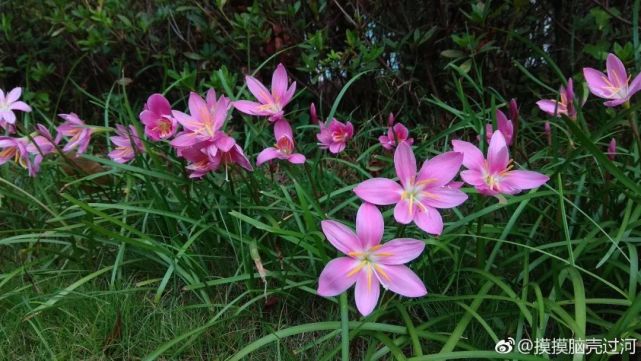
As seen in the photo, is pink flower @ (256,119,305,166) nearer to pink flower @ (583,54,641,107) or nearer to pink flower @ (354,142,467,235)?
pink flower @ (354,142,467,235)

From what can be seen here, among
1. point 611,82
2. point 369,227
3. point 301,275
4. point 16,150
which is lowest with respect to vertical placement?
point 301,275

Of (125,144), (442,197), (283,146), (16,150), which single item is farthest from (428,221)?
(16,150)

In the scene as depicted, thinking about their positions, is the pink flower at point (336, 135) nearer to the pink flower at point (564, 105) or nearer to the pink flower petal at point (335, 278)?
the pink flower at point (564, 105)

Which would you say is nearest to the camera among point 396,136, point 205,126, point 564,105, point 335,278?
point 335,278

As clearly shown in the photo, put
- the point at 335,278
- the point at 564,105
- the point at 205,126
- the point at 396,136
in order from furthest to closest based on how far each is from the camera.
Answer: the point at 396,136, the point at 564,105, the point at 205,126, the point at 335,278

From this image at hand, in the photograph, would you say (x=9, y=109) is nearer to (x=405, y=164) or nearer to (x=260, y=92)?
(x=260, y=92)

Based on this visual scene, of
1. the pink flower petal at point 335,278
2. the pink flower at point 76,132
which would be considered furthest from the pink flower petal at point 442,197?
the pink flower at point 76,132

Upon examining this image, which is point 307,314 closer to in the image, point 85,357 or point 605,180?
point 85,357
